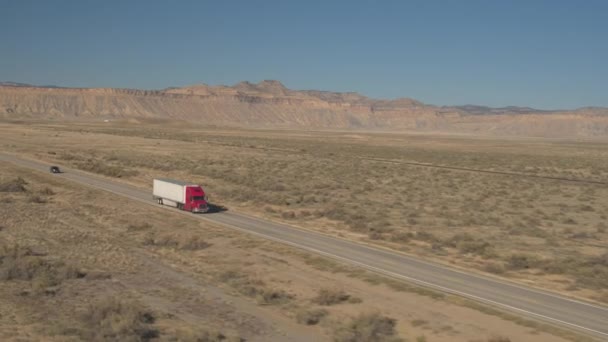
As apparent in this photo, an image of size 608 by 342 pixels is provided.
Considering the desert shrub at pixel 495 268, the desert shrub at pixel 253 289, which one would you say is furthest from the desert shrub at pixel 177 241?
the desert shrub at pixel 495 268

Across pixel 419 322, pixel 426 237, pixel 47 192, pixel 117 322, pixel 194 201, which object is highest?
pixel 117 322

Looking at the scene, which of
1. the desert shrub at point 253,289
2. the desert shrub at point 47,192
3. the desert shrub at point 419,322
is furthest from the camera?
the desert shrub at point 47,192

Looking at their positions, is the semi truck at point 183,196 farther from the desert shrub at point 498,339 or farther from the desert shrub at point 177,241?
the desert shrub at point 498,339

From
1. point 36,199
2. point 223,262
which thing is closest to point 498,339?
point 223,262

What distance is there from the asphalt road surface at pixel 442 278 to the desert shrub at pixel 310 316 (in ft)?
17.7

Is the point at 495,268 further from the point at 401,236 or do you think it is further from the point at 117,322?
the point at 117,322

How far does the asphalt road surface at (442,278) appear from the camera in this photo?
1961 centimetres

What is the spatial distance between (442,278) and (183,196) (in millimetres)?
19687

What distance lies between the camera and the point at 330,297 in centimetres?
2052

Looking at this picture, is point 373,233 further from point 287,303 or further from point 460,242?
point 287,303

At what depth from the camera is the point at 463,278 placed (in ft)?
79.6

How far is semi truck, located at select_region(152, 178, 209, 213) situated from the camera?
37969 millimetres

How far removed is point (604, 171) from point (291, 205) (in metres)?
55.8

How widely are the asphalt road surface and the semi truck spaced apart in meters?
0.66
